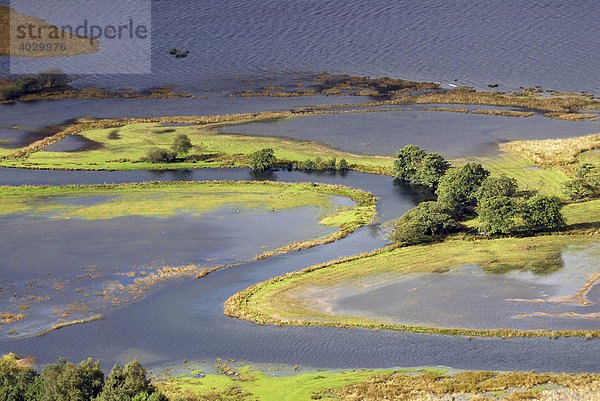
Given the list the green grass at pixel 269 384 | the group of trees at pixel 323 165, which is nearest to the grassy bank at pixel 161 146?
the group of trees at pixel 323 165

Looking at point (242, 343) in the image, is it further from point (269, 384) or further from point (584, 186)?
point (584, 186)

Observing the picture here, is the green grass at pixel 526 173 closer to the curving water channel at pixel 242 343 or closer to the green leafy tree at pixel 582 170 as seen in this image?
the green leafy tree at pixel 582 170

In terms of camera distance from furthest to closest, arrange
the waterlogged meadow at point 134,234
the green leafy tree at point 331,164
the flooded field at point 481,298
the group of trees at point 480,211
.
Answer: the green leafy tree at point 331,164 → the group of trees at point 480,211 → the waterlogged meadow at point 134,234 → the flooded field at point 481,298

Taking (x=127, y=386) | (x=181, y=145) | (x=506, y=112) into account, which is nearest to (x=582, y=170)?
(x=506, y=112)

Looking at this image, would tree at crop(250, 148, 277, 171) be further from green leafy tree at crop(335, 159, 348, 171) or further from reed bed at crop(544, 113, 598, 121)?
reed bed at crop(544, 113, 598, 121)

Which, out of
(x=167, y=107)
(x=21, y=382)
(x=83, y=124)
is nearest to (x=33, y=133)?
(x=83, y=124)

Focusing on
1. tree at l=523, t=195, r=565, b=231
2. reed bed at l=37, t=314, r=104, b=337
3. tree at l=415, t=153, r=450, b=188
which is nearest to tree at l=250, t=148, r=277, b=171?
tree at l=415, t=153, r=450, b=188
